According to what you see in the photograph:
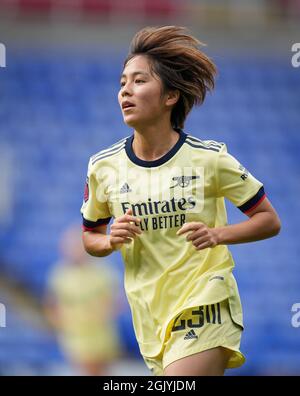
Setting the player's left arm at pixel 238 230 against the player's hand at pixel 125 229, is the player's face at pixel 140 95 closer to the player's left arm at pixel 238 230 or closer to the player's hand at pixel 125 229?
the player's hand at pixel 125 229


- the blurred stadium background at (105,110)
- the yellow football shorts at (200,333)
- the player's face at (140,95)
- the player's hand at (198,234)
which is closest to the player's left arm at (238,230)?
the player's hand at (198,234)

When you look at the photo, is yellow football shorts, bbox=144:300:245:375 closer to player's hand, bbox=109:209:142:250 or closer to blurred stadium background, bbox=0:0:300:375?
player's hand, bbox=109:209:142:250

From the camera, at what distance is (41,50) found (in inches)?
547

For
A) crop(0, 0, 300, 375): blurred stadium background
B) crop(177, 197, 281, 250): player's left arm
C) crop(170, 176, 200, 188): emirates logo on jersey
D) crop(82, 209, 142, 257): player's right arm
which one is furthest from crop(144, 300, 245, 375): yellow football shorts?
crop(0, 0, 300, 375): blurred stadium background

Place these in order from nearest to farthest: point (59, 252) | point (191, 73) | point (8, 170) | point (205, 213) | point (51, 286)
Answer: point (205, 213), point (191, 73), point (51, 286), point (59, 252), point (8, 170)

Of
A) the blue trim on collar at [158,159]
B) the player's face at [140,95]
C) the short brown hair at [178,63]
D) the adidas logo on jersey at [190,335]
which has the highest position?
the short brown hair at [178,63]

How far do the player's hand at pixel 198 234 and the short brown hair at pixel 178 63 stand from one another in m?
0.82

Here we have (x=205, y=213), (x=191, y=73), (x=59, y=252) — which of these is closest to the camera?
(x=205, y=213)

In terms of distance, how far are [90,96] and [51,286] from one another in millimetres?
4006

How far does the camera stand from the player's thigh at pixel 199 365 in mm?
4434

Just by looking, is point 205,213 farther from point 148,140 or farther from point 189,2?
point 189,2

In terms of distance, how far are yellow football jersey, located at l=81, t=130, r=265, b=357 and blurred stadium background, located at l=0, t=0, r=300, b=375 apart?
700cm

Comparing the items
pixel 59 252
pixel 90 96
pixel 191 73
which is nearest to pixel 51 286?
pixel 59 252

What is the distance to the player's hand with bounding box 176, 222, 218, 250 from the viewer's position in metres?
4.30
